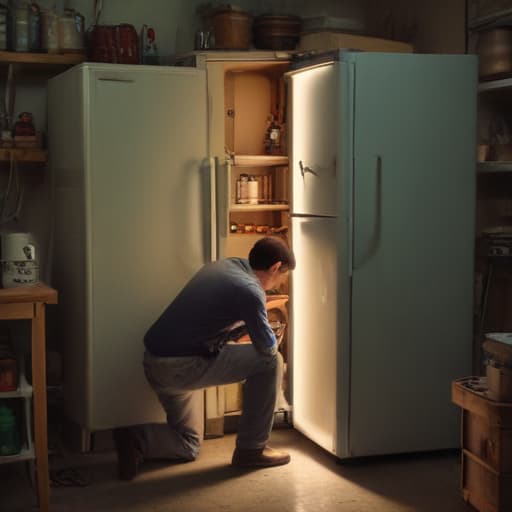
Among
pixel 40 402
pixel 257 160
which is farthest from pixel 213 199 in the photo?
pixel 40 402

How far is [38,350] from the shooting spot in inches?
130

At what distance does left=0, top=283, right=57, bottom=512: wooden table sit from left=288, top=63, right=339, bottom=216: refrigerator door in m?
1.30

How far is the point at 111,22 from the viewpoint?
4.60 meters

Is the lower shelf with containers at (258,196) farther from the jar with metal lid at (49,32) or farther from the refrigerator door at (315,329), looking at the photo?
the jar with metal lid at (49,32)

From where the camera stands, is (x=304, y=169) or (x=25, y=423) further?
(x=304, y=169)

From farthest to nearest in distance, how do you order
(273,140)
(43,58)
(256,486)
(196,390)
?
(273,140), (43,58), (196,390), (256,486)

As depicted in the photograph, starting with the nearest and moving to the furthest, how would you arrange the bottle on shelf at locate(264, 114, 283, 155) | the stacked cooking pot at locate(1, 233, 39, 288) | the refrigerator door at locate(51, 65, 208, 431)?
the stacked cooking pot at locate(1, 233, 39, 288) → the refrigerator door at locate(51, 65, 208, 431) → the bottle on shelf at locate(264, 114, 283, 155)

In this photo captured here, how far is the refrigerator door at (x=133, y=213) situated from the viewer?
12.7 ft

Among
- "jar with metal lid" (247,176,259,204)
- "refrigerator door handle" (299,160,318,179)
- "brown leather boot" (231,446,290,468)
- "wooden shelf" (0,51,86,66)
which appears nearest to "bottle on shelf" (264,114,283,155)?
"jar with metal lid" (247,176,259,204)

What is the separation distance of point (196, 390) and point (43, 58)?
1763 millimetres

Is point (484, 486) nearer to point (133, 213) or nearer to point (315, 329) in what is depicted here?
point (315, 329)

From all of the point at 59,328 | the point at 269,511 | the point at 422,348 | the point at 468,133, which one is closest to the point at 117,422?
the point at 59,328

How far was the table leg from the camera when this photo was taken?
328 cm

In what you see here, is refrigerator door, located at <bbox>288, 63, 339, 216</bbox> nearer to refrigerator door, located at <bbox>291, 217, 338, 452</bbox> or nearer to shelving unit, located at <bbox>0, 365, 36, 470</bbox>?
refrigerator door, located at <bbox>291, 217, 338, 452</bbox>
